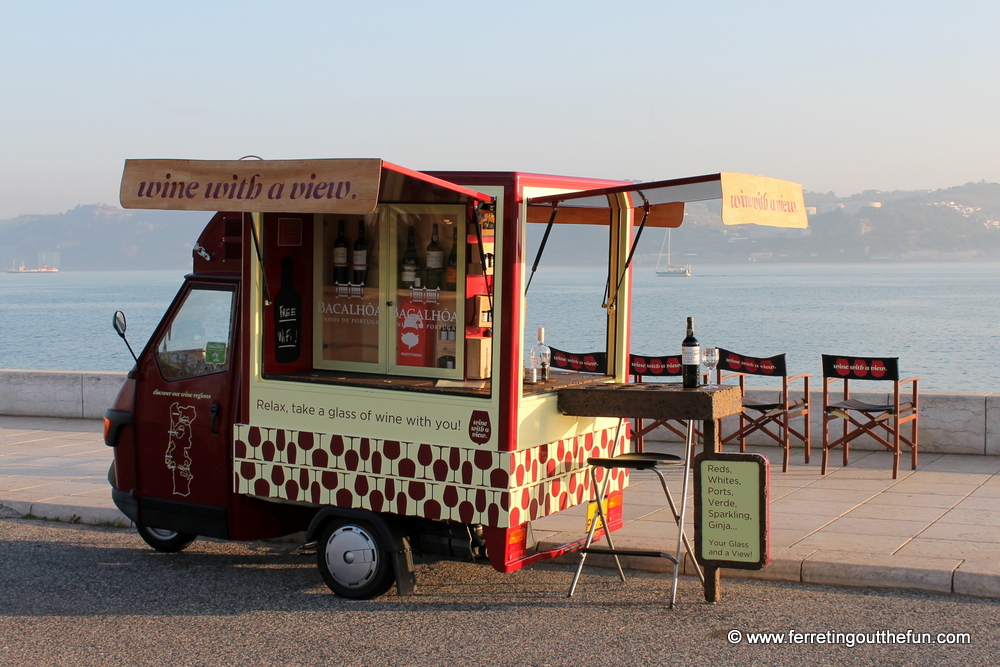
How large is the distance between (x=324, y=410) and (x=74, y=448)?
642 cm

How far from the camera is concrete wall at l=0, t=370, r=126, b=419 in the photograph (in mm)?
13664

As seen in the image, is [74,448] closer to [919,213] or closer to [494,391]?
[494,391]

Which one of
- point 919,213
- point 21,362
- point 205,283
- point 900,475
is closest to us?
point 205,283

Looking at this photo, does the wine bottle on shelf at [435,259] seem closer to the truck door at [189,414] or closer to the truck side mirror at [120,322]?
the truck door at [189,414]

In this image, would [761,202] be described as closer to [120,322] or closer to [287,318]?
[287,318]

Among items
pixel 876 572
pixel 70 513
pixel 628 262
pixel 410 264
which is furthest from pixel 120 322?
pixel 876 572

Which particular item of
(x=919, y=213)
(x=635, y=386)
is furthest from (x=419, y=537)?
(x=919, y=213)

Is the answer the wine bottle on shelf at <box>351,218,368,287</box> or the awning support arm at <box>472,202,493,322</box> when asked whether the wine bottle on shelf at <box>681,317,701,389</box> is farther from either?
the wine bottle on shelf at <box>351,218,368,287</box>

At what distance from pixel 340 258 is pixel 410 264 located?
0.47 metres

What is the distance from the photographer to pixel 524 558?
585 centimetres

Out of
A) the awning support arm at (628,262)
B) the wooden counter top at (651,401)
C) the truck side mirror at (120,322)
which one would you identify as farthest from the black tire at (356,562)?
the awning support arm at (628,262)

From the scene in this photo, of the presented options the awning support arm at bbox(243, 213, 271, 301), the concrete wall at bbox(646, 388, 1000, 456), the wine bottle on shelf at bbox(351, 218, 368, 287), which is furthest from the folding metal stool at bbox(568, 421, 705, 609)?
the concrete wall at bbox(646, 388, 1000, 456)

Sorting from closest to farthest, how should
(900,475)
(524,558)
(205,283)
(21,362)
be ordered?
(524,558)
(205,283)
(900,475)
(21,362)

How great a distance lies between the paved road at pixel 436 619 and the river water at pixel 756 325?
41.9m
